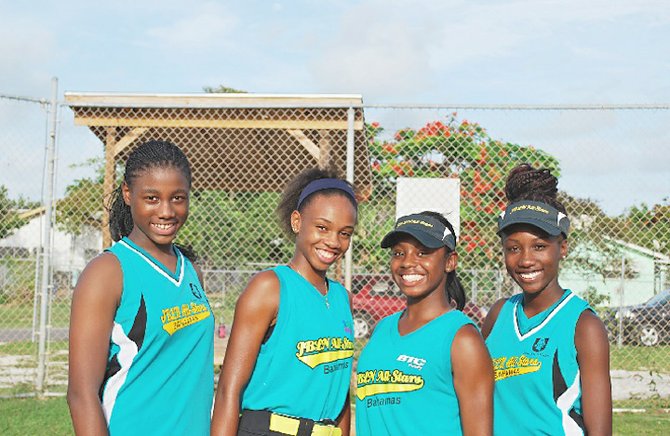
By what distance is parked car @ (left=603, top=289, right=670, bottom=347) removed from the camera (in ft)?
32.2

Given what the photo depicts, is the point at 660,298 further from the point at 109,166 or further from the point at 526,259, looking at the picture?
the point at 526,259

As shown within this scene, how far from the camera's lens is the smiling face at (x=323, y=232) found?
3.20m

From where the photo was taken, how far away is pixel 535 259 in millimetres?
3057

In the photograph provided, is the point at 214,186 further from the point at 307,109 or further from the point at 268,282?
the point at 268,282

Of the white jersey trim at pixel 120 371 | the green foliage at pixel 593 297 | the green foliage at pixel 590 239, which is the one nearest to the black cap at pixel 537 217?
the white jersey trim at pixel 120 371

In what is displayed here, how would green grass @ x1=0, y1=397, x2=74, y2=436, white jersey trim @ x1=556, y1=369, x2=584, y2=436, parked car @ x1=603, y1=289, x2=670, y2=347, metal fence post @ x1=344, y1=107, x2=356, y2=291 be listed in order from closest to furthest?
white jersey trim @ x1=556, y1=369, x2=584, y2=436 < green grass @ x1=0, y1=397, x2=74, y2=436 < metal fence post @ x1=344, y1=107, x2=356, y2=291 < parked car @ x1=603, y1=289, x2=670, y2=347

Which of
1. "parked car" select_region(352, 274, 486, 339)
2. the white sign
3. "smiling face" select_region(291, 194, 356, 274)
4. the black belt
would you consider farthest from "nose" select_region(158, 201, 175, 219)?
"parked car" select_region(352, 274, 486, 339)

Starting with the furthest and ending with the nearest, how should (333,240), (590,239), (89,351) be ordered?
(590,239) → (333,240) → (89,351)

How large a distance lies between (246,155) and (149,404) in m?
9.35

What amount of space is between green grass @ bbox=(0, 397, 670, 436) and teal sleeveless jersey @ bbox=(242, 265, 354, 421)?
184 inches

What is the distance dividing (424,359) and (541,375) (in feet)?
1.53

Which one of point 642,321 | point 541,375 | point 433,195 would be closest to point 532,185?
point 541,375

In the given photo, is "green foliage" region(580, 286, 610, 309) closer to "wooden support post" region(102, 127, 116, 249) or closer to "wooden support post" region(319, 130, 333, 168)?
"wooden support post" region(319, 130, 333, 168)

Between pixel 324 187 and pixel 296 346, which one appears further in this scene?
pixel 324 187
